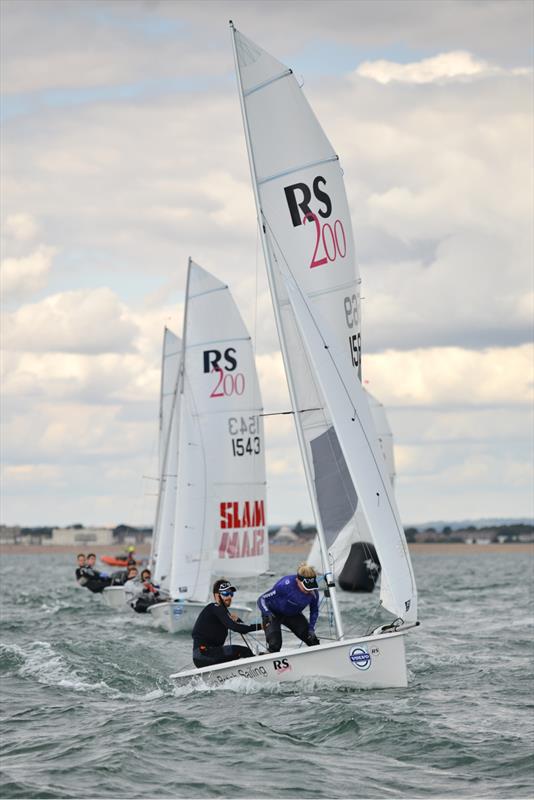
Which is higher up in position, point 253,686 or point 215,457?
point 215,457

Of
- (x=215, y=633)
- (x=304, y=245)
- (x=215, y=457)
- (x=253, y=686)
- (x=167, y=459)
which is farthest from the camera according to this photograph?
(x=167, y=459)

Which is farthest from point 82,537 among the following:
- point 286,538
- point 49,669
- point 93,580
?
point 49,669

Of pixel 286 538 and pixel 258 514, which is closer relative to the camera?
pixel 258 514

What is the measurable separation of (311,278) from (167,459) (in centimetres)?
1683

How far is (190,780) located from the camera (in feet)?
32.3

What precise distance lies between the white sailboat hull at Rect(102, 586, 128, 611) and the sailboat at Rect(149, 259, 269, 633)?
4530mm

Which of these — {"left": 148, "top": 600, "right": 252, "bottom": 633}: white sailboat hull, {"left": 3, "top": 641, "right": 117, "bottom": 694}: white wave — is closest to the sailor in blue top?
{"left": 3, "top": 641, "right": 117, "bottom": 694}: white wave

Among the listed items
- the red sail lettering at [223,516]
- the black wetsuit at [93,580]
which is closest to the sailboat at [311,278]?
the red sail lettering at [223,516]

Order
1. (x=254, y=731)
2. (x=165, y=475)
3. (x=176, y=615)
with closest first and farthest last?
(x=254, y=731)
(x=176, y=615)
(x=165, y=475)

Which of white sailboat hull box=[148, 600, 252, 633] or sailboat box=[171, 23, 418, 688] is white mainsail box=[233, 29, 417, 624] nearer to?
sailboat box=[171, 23, 418, 688]

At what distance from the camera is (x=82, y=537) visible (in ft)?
535

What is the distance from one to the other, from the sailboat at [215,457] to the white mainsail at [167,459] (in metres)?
3.30

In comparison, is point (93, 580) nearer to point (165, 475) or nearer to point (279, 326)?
point (165, 475)

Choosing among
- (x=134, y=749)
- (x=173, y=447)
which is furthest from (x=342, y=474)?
(x=173, y=447)
